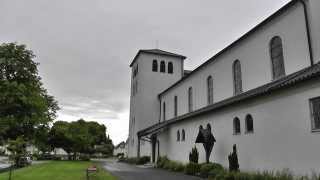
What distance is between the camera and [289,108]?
45.7 ft

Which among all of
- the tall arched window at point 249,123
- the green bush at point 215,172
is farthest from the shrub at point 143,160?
the tall arched window at point 249,123

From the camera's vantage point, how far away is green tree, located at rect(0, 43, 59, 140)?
1853cm

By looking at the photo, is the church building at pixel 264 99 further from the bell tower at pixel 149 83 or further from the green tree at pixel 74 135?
the green tree at pixel 74 135

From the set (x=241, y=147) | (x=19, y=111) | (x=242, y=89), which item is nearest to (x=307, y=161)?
(x=241, y=147)

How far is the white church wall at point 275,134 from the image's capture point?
12.8 meters

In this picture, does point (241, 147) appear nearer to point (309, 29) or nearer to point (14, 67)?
point (309, 29)

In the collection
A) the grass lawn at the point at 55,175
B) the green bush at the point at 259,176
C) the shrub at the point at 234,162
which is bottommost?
the grass lawn at the point at 55,175

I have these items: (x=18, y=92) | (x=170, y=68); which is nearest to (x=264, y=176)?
(x=18, y=92)

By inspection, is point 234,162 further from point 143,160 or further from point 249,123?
point 143,160

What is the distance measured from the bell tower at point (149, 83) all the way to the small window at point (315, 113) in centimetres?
3200

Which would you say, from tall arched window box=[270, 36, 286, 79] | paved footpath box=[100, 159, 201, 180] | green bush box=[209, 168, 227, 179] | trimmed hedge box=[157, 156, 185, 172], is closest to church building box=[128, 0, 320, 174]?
tall arched window box=[270, 36, 286, 79]

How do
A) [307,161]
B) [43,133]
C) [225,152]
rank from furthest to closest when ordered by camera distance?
[43,133] → [225,152] → [307,161]

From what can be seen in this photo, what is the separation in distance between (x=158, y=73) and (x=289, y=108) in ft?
108

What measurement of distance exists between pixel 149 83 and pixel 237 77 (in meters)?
23.3
